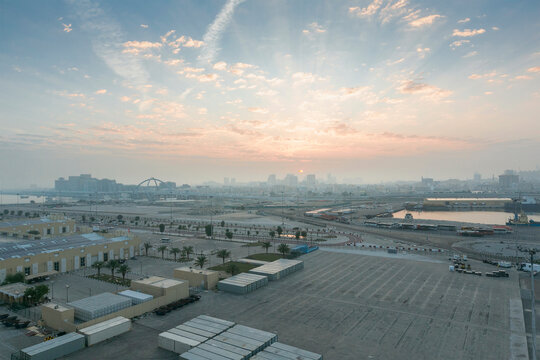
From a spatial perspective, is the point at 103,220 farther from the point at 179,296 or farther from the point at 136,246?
the point at 179,296

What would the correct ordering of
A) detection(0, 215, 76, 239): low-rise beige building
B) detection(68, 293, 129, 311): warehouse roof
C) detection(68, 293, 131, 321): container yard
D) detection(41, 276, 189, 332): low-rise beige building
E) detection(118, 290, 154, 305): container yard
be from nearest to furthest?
detection(41, 276, 189, 332): low-rise beige building, detection(68, 293, 131, 321): container yard, detection(68, 293, 129, 311): warehouse roof, detection(118, 290, 154, 305): container yard, detection(0, 215, 76, 239): low-rise beige building

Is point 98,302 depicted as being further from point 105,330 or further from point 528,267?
point 528,267

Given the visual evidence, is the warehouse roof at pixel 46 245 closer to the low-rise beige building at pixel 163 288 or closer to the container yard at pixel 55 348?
the low-rise beige building at pixel 163 288

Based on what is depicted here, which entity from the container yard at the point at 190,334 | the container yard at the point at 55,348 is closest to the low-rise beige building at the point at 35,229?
the container yard at the point at 55,348

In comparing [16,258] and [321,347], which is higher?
[16,258]

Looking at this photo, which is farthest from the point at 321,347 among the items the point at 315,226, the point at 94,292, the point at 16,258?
the point at 315,226

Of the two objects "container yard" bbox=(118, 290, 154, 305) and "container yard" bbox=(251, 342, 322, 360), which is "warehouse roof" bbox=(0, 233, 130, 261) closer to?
"container yard" bbox=(118, 290, 154, 305)

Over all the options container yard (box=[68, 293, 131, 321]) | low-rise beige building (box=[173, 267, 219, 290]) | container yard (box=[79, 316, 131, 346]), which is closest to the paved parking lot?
container yard (box=[79, 316, 131, 346])
